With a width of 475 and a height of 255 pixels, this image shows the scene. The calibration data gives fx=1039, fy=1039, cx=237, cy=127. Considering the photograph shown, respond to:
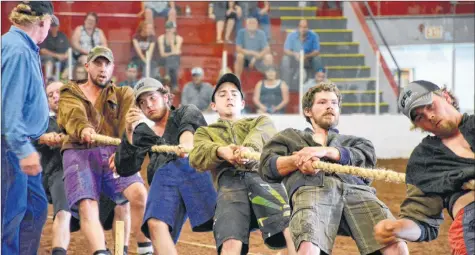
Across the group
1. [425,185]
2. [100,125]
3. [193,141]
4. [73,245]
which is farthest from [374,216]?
[73,245]

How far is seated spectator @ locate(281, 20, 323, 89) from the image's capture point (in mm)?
16594

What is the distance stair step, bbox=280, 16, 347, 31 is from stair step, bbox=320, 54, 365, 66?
66 cm

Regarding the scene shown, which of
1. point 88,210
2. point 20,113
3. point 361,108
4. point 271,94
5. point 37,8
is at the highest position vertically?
point 37,8

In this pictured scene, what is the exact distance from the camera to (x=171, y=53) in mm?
16516

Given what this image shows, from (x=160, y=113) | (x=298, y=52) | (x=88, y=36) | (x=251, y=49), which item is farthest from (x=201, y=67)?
(x=160, y=113)

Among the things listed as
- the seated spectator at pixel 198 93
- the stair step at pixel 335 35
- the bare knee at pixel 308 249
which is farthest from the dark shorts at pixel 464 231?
the stair step at pixel 335 35

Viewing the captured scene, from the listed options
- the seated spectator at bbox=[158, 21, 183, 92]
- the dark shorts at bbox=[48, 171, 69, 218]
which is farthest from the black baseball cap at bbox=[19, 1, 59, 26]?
the seated spectator at bbox=[158, 21, 183, 92]

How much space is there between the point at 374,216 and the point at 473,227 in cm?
93

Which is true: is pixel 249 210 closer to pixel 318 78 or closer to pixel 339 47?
pixel 318 78

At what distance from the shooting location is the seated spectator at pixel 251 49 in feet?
54.3

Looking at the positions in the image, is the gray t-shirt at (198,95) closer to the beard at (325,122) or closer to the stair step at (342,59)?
the stair step at (342,59)

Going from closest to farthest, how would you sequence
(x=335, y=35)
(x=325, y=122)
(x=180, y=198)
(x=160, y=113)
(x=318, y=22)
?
1. (x=325, y=122)
2. (x=180, y=198)
3. (x=160, y=113)
4. (x=318, y=22)
5. (x=335, y=35)

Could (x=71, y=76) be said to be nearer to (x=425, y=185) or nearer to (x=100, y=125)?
(x=100, y=125)

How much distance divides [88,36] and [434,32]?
5886 millimetres
